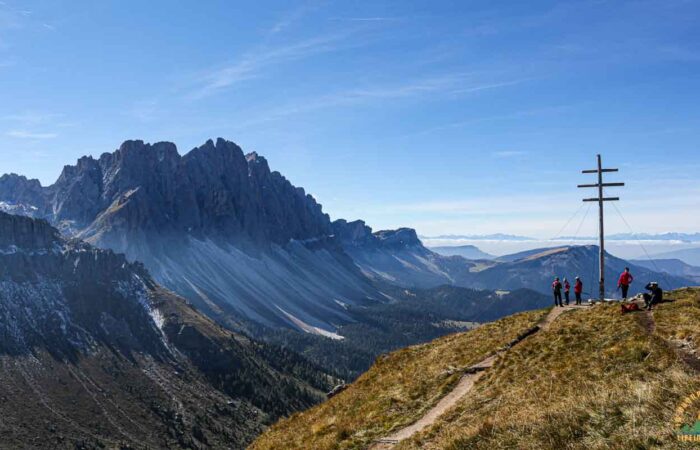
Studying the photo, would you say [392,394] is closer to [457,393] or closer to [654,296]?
[457,393]

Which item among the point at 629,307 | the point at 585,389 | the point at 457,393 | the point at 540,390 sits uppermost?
the point at 629,307

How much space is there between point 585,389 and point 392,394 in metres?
15.5

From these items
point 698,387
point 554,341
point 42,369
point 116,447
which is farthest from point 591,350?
point 42,369

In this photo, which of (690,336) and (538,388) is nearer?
(538,388)

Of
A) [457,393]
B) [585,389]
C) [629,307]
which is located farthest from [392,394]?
[629,307]

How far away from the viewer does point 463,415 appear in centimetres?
2420

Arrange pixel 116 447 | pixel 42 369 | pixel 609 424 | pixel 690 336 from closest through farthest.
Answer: pixel 609 424
pixel 690 336
pixel 116 447
pixel 42 369

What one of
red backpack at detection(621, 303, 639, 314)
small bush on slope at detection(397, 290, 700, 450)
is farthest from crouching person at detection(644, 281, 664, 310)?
red backpack at detection(621, 303, 639, 314)

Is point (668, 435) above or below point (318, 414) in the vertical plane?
above

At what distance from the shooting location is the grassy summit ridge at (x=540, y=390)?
52.9ft

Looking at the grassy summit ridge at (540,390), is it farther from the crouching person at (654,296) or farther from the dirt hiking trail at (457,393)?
the crouching person at (654,296)

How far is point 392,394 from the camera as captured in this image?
33688 mm

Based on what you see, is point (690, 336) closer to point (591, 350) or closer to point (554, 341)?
point (591, 350)

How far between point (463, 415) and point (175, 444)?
17858 centimetres
